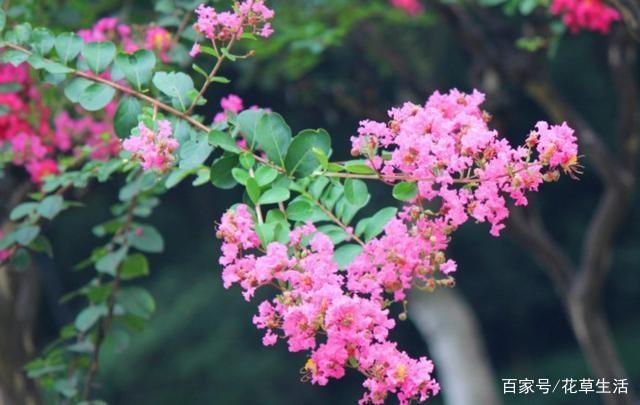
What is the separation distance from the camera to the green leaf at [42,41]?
6.06 ft

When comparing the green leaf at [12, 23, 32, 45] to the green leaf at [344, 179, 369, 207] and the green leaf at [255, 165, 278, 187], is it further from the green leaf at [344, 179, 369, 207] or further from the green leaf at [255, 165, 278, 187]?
A: the green leaf at [344, 179, 369, 207]

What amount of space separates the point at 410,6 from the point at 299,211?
333cm

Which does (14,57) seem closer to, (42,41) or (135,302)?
(42,41)

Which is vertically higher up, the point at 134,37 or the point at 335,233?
the point at 134,37

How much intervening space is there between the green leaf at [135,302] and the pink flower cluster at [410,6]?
2.52 m

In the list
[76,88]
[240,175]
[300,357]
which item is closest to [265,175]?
A: [240,175]

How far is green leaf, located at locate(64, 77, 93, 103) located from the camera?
1.79 m

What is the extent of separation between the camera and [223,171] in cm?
170

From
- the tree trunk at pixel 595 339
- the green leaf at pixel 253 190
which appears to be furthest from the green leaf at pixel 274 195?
the tree trunk at pixel 595 339

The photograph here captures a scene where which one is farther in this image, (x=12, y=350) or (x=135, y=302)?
(x=12, y=350)

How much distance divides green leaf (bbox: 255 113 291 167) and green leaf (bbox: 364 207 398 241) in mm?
158

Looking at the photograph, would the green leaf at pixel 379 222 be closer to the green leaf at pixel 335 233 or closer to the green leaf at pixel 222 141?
the green leaf at pixel 335 233

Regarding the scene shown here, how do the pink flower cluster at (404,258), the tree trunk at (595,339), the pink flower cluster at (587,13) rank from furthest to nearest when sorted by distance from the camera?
the tree trunk at (595,339) → the pink flower cluster at (587,13) → the pink flower cluster at (404,258)

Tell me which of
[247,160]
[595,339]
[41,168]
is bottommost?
[247,160]
